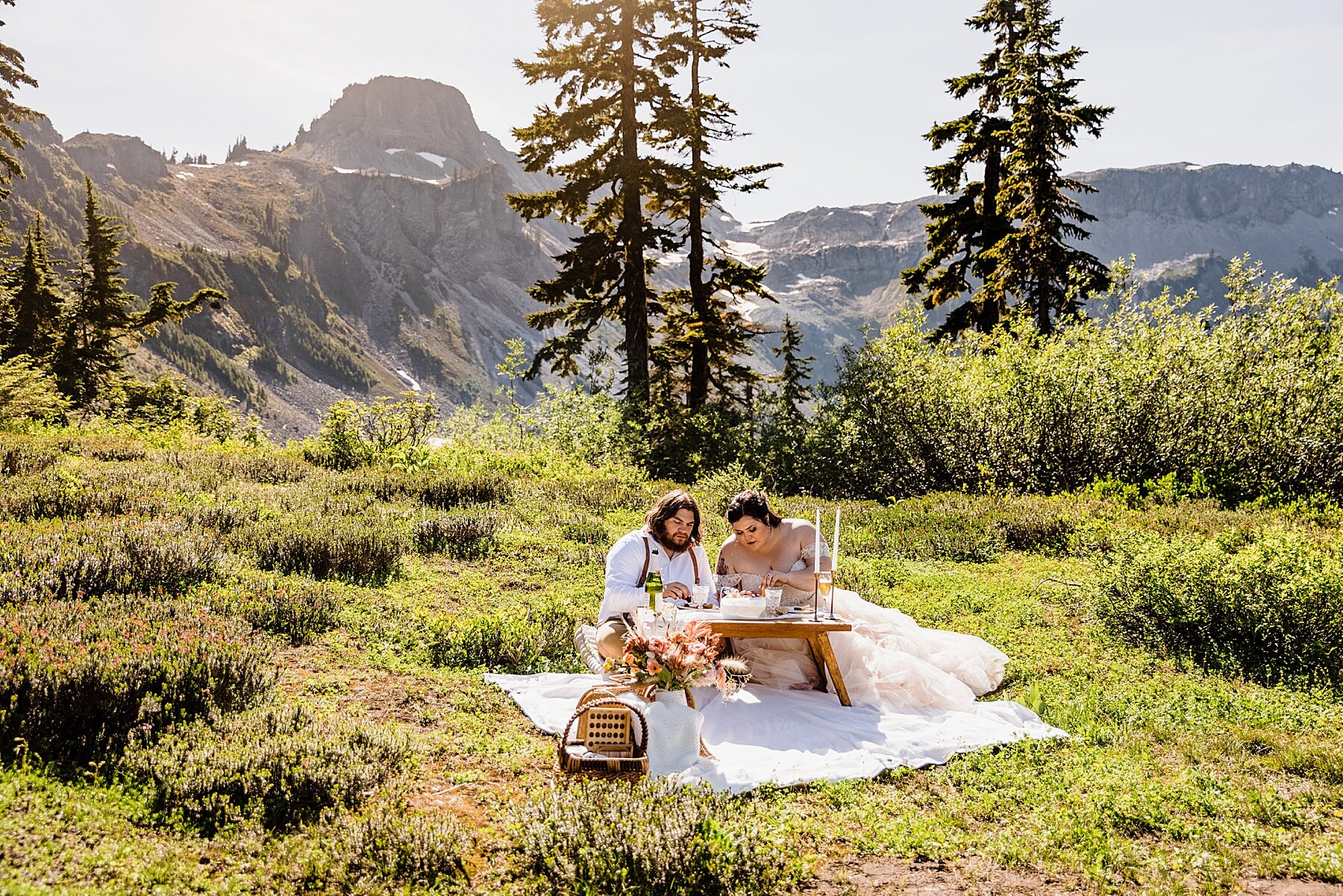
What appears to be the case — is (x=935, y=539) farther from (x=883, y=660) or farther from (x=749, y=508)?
(x=749, y=508)

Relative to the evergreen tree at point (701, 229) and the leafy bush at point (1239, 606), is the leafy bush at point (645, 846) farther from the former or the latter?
the evergreen tree at point (701, 229)

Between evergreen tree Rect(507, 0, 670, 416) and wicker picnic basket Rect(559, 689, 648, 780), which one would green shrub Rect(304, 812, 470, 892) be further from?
evergreen tree Rect(507, 0, 670, 416)

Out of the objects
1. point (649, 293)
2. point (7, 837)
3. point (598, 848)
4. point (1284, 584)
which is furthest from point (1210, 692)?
point (649, 293)

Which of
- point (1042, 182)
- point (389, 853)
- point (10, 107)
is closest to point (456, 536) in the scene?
point (389, 853)

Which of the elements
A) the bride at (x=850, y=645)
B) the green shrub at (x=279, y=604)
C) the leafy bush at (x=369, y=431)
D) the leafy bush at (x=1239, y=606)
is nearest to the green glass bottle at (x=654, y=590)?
the bride at (x=850, y=645)

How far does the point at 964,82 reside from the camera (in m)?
24.0

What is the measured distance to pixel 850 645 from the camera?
685cm

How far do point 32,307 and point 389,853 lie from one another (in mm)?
36512

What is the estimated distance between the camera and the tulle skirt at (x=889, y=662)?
657 cm

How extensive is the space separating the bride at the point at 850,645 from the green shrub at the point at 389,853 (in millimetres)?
3278

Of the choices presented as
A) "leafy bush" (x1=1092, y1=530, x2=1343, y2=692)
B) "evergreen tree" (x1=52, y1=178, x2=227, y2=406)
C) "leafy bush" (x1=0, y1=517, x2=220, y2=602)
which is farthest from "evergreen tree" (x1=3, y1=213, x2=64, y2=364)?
"leafy bush" (x1=1092, y1=530, x2=1343, y2=692)

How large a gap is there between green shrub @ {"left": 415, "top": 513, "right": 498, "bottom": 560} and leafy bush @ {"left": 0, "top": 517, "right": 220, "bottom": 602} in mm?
2819

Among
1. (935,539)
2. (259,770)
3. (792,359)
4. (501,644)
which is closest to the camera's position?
(259,770)

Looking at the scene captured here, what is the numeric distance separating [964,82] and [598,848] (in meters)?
25.4
